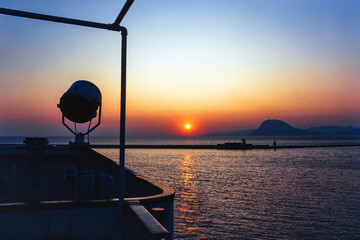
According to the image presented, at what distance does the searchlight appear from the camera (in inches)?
270

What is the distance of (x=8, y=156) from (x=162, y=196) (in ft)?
16.6

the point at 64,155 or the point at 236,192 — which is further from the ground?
the point at 64,155

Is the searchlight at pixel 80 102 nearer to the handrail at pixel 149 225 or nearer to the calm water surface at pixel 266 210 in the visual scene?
the handrail at pixel 149 225

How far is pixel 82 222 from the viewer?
4.58 metres

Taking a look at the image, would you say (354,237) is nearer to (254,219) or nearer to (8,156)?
(254,219)

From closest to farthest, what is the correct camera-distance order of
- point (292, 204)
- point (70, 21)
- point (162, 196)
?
point (70, 21)
point (162, 196)
point (292, 204)

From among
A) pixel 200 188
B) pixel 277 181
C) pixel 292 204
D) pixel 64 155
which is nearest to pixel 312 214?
pixel 292 204

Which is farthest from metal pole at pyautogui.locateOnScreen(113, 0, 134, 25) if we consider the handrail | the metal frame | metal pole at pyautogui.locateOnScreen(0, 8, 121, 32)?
the handrail

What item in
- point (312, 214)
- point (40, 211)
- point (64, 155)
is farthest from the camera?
point (312, 214)

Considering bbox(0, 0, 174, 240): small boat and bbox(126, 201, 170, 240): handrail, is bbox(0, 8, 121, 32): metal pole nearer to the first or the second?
bbox(0, 0, 174, 240): small boat

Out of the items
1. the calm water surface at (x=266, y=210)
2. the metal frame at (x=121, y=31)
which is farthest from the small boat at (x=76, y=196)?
the calm water surface at (x=266, y=210)

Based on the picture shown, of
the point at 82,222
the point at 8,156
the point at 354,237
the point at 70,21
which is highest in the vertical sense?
the point at 70,21

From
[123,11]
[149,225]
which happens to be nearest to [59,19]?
[123,11]

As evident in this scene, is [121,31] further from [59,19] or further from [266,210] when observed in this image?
[266,210]
